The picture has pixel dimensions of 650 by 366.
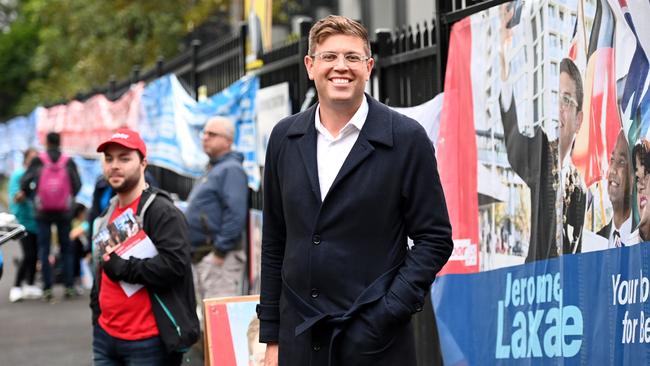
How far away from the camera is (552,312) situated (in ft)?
16.7

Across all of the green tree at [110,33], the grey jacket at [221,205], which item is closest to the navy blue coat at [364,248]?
the grey jacket at [221,205]

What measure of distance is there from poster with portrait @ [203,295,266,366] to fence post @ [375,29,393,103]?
2.29m

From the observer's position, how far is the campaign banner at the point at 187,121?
10.2 meters

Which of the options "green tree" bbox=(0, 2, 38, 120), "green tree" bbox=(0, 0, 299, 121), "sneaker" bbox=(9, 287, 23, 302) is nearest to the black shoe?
"sneaker" bbox=(9, 287, 23, 302)

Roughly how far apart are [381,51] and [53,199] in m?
6.98

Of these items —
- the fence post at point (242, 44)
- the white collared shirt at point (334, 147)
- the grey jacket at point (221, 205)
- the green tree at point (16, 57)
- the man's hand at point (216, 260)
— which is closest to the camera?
the white collared shirt at point (334, 147)

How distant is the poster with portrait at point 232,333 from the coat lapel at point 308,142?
1626 mm

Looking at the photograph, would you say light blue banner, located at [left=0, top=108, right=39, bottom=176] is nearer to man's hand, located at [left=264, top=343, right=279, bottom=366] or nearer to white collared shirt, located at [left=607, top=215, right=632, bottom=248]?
man's hand, located at [left=264, top=343, right=279, bottom=366]

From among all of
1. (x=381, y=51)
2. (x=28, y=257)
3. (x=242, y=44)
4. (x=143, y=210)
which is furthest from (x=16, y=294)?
(x=143, y=210)

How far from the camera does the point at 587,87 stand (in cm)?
480

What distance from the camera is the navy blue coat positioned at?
160 inches

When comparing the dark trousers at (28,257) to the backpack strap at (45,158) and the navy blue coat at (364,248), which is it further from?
the navy blue coat at (364,248)

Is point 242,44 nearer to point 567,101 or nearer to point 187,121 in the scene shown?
point 187,121

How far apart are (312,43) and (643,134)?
49.0 inches
